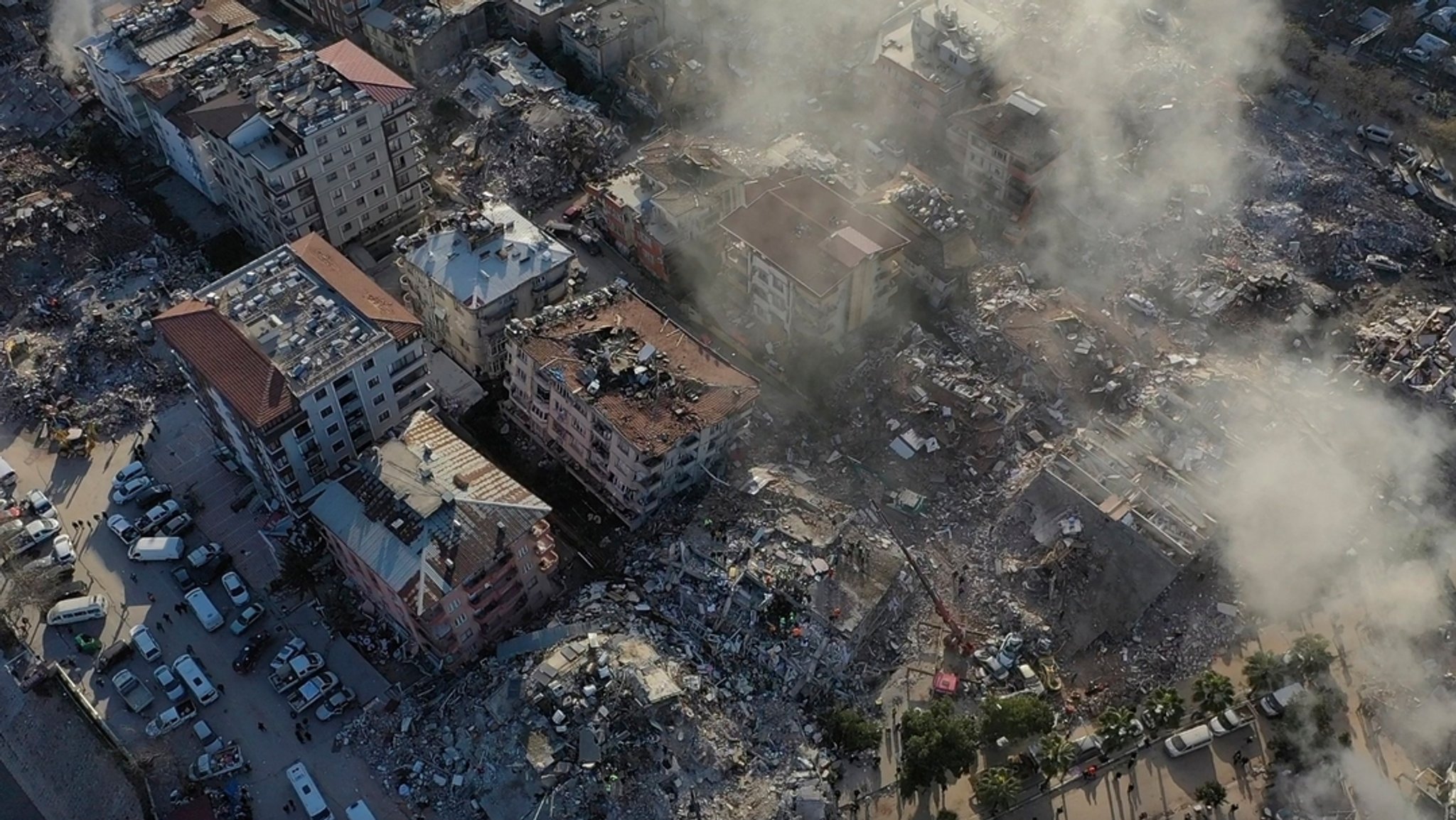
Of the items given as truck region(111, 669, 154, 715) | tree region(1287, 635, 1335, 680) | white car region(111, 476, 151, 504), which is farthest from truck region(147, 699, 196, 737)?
tree region(1287, 635, 1335, 680)

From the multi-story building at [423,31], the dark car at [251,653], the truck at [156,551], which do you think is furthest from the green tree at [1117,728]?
the multi-story building at [423,31]

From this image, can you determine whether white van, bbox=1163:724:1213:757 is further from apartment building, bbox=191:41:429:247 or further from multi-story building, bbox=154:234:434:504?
apartment building, bbox=191:41:429:247

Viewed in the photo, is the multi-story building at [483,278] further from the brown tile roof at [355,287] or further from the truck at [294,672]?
the truck at [294,672]

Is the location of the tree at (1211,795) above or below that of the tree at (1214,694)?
below

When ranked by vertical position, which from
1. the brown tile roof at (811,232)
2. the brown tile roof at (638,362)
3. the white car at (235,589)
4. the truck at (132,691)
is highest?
the brown tile roof at (811,232)

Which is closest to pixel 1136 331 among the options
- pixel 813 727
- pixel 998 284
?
pixel 998 284

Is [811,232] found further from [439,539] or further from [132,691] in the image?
[132,691]

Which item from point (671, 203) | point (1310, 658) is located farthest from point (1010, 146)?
point (1310, 658)
